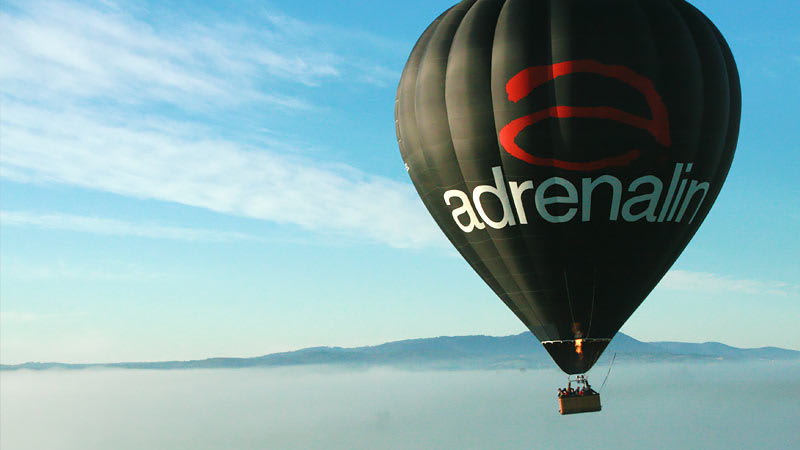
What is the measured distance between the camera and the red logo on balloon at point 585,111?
25.3m

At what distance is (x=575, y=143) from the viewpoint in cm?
2536

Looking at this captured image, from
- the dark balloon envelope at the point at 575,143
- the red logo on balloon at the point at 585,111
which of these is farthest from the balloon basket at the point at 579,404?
the red logo on balloon at the point at 585,111

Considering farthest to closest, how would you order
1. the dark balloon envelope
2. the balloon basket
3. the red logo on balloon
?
Result: the balloon basket
the dark balloon envelope
the red logo on balloon

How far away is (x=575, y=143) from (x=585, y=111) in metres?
0.99

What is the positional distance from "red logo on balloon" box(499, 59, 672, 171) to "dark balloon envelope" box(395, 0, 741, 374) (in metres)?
0.03

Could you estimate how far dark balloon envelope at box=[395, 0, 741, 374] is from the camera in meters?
25.5

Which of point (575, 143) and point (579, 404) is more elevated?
point (575, 143)

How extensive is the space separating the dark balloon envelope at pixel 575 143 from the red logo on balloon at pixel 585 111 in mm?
33

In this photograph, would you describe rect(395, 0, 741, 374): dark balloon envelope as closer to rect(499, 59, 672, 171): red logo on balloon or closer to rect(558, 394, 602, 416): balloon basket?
rect(499, 59, 672, 171): red logo on balloon

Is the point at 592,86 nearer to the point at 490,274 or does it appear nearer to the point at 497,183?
the point at 497,183

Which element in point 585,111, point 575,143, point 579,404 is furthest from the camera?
point 579,404

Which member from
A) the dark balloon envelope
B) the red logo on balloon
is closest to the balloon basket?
the dark balloon envelope

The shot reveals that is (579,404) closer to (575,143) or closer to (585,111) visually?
(575,143)

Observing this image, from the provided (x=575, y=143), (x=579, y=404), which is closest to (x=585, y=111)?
(x=575, y=143)
